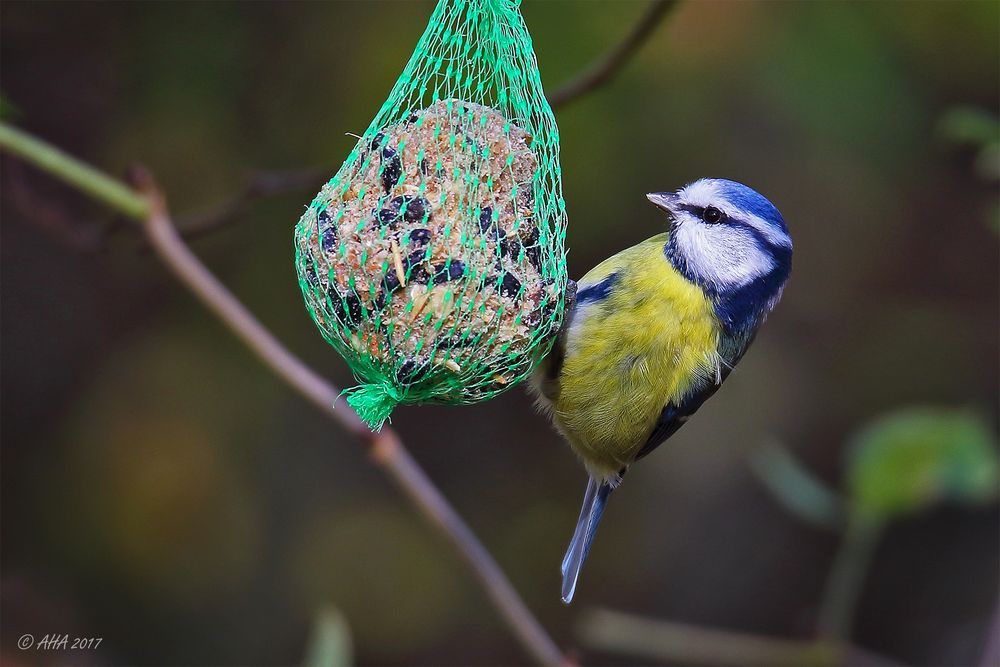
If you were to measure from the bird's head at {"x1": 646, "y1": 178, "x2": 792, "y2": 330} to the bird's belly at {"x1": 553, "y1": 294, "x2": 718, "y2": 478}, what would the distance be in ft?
0.34

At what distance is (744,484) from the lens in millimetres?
6035

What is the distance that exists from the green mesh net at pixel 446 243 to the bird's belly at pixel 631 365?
0.26 meters

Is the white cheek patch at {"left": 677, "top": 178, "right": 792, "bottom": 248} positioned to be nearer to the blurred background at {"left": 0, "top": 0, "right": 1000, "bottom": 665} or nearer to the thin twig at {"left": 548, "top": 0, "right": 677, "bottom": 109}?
the thin twig at {"left": 548, "top": 0, "right": 677, "bottom": 109}

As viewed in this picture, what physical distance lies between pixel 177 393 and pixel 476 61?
288cm

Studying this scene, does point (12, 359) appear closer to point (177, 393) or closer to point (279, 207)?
point (177, 393)

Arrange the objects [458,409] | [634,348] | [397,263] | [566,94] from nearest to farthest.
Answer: [397,263] < [566,94] < [634,348] < [458,409]

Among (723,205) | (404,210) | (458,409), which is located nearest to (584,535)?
(723,205)

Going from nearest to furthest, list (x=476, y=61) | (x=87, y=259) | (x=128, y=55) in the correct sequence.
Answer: (x=476, y=61), (x=128, y=55), (x=87, y=259)

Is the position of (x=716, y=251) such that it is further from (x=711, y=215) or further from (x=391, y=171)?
(x=391, y=171)

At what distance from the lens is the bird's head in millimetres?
2898

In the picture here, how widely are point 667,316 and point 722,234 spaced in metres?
0.29

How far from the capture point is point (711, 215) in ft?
9.61

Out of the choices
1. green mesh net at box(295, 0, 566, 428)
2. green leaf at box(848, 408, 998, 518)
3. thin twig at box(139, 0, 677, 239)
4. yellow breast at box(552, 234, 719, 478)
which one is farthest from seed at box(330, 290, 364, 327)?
green leaf at box(848, 408, 998, 518)

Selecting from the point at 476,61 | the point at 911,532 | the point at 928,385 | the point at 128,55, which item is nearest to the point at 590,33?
the point at 476,61
